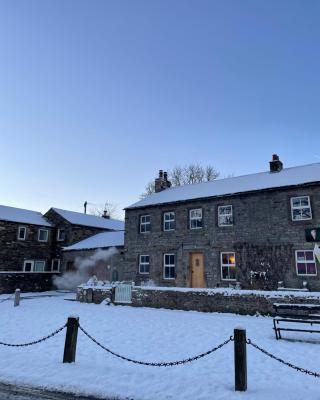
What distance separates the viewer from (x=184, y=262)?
21.4 metres

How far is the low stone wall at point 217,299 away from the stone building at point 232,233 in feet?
11.1

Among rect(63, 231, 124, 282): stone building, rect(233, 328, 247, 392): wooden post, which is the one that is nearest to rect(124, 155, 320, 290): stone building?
rect(63, 231, 124, 282): stone building

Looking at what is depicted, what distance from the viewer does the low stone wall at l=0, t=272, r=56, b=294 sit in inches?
1078

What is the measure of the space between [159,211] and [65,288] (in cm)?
1375

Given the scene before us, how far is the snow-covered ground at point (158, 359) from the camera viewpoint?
581 cm

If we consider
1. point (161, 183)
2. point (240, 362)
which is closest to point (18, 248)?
point (161, 183)

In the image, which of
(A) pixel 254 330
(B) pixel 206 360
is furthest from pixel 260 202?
(B) pixel 206 360

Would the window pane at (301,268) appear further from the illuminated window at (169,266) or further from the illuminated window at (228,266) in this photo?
the illuminated window at (169,266)

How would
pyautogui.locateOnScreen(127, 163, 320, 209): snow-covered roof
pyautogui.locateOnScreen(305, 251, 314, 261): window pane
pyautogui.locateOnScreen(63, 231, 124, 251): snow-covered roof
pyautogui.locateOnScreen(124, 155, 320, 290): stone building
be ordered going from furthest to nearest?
pyautogui.locateOnScreen(63, 231, 124, 251): snow-covered roof → pyautogui.locateOnScreen(127, 163, 320, 209): snow-covered roof → pyautogui.locateOnScreen(124, 155, 320, 290): stone building → pyautogui.locateOnScreen(305, 251, 314, 261): window pane

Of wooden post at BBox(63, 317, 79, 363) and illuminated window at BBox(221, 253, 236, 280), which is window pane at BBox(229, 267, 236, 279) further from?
wooden post at BBox(63, 317, 79, 363)

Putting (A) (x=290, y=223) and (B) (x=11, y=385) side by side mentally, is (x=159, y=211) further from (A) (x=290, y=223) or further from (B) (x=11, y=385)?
Answer: (B) (x=11, y=385)

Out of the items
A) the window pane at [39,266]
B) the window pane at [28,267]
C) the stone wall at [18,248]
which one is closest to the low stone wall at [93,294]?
the stone wall at [18,248]

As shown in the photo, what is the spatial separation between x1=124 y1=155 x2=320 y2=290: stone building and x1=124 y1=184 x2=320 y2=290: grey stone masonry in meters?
0.05

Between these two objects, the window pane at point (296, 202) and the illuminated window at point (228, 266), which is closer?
the window pane at point (296, 202)
